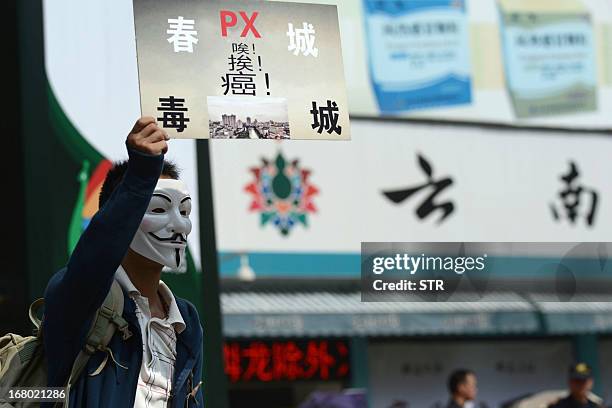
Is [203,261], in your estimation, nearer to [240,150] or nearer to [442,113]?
[240,150]

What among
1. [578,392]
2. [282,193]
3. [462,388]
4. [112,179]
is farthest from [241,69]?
[462,388]

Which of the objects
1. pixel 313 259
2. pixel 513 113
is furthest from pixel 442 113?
pixel 313 259

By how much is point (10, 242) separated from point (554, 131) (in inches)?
160

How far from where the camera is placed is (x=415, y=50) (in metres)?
7.88

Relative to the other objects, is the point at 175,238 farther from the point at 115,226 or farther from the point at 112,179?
the point at 115,226

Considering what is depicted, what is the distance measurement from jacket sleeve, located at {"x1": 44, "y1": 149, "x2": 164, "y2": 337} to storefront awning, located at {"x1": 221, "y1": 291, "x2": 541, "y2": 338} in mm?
5635

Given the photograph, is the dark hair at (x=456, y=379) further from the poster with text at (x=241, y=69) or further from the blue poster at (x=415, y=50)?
the poster with text at (x=241, y=69)

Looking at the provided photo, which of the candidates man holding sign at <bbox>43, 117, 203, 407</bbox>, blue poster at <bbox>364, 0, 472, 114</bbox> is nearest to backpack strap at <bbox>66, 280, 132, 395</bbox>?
A: man holding sign at <bbox>43, 117, 203, 407</bbox>

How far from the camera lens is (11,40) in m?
6.18

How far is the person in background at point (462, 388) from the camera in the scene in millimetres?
8188

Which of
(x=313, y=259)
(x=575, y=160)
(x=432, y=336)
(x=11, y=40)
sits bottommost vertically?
(x=432, y=336)

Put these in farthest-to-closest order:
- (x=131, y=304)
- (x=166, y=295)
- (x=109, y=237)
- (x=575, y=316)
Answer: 1. (x=575, y=316)
2. (x=166, y=295)
3. (x=131, y=304)
4. (x=109, y=237)

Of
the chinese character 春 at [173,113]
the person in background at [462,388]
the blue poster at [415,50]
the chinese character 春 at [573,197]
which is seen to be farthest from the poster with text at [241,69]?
the person in background at [462,388]

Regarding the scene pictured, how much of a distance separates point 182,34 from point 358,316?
5.97 meters
